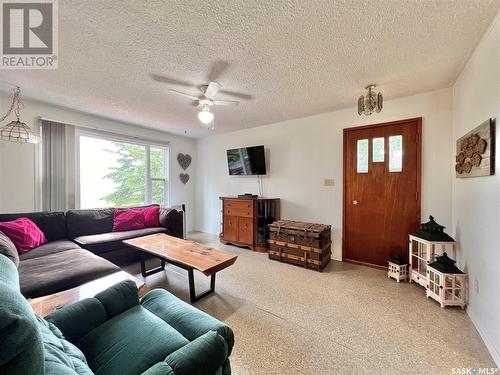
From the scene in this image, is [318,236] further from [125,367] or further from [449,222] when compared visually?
[125,367]

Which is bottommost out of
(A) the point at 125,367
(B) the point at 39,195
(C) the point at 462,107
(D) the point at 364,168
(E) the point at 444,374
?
(E) the point at 444,374

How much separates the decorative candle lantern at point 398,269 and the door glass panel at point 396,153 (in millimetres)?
1189

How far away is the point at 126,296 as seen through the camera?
1.25 m

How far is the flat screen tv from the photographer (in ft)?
13.3

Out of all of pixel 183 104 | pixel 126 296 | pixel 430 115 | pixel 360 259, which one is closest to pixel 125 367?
pixel 126 296

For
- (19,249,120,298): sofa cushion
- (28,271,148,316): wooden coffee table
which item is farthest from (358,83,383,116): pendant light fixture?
(19,249,120,298): sofa cushion

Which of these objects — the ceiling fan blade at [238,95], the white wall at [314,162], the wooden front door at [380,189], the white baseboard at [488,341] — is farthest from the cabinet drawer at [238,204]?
the white baseboard at [488,341]

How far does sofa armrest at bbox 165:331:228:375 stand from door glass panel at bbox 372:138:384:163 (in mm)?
3020

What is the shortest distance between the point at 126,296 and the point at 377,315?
6.93 feet

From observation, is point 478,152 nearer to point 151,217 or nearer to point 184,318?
point 184,318

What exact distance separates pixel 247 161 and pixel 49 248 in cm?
319

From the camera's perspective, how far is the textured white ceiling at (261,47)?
1400mm

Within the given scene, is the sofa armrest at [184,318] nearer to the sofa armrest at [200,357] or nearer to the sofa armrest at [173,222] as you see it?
the sofa armrest at [200,357]

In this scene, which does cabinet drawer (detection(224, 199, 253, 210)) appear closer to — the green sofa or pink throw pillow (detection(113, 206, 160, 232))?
pink throw pillow (detection(113, 206, 160, 232))
